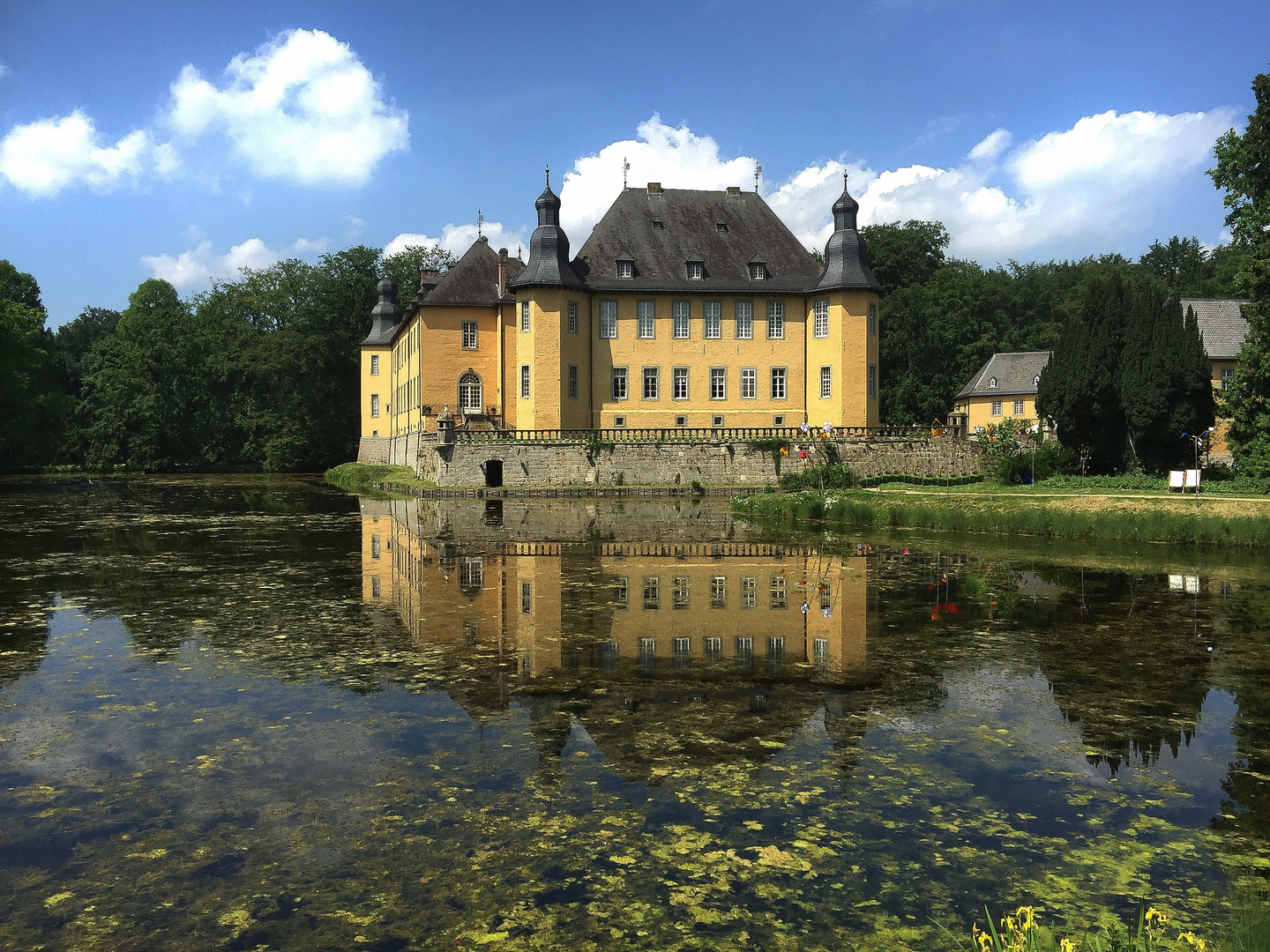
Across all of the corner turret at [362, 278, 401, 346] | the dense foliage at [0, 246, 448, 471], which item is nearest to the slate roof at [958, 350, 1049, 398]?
the corner turret at [362, 278, 401, 346]

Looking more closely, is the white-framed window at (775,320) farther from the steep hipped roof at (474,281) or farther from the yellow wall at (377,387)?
the yellow wall at (377,387)

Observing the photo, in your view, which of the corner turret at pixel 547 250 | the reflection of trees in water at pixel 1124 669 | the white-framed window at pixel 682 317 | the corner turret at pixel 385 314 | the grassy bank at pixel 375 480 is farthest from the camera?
the corner turret at pixel 385 314

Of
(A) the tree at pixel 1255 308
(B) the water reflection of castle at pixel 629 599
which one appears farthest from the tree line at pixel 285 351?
(B) the water reflection of castle at pixel 629 599

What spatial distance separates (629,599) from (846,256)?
33725 mm

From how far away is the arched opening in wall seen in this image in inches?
1550

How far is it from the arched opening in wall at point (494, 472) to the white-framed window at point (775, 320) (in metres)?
Answer: 13.8

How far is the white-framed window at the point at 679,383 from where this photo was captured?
4434cm

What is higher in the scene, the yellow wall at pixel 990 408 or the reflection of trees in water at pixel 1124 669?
the yellow wall at pixel 990 408

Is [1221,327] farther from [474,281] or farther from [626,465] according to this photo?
[474,281]

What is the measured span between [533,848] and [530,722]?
2.11 metres

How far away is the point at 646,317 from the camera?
4406 centimetres

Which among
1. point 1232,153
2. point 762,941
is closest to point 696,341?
point 1232,153

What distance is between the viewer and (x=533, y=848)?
496 cm

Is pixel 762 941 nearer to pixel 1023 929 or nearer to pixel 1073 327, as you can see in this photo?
pixel 1023 929
